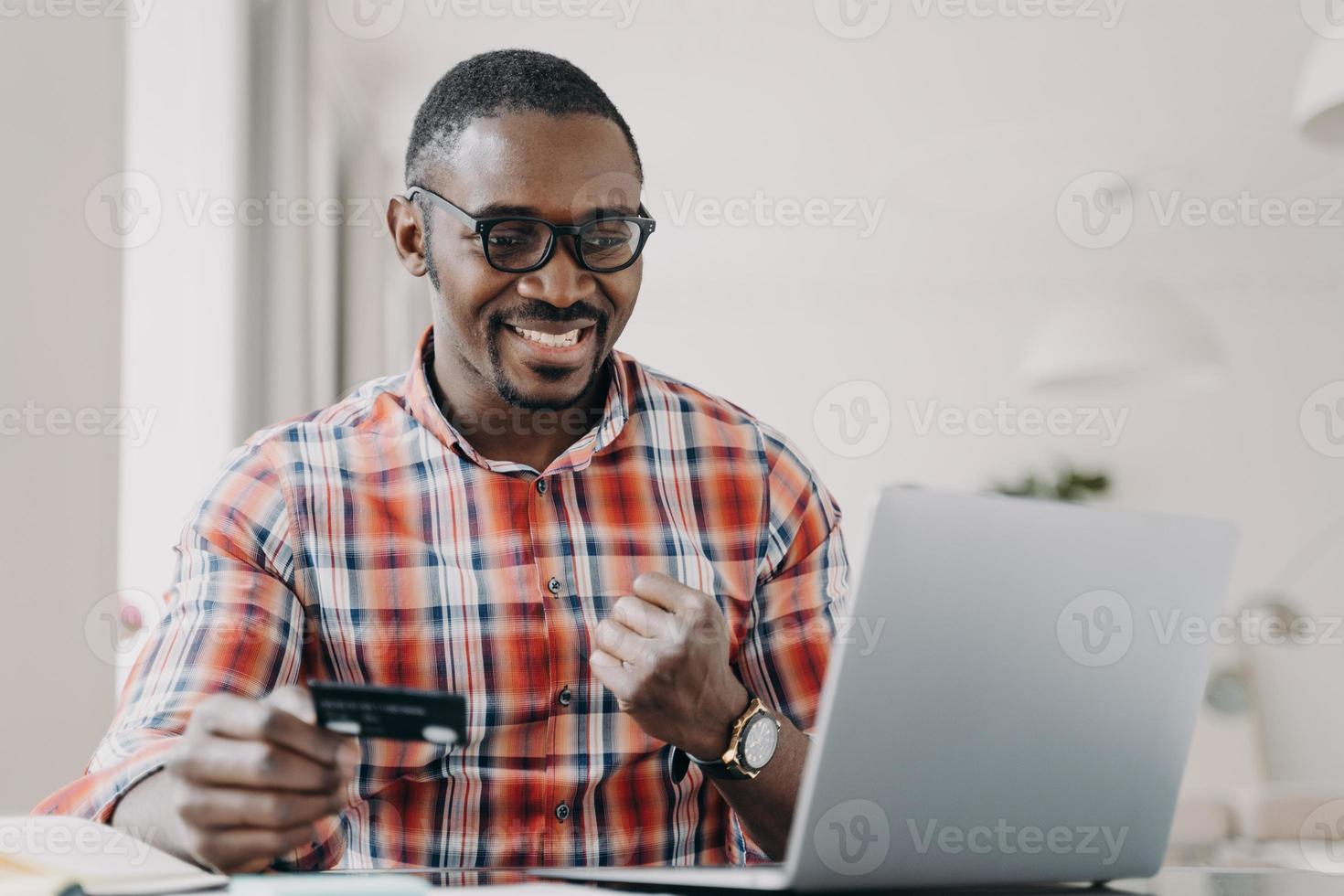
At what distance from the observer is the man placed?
1186 millimetres

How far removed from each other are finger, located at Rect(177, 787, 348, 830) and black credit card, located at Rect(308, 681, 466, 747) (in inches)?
3.5

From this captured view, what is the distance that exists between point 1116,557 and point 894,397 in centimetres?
562

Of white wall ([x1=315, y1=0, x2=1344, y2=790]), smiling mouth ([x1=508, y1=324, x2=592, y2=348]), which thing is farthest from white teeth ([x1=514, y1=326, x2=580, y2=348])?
white wall ([x1=315, y1=0, x2=1344, y2=790])

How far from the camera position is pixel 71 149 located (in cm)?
178

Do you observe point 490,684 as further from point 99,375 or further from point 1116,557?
point 99,375

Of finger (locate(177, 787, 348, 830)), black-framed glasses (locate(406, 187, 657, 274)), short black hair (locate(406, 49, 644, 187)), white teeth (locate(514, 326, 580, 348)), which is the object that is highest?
short black hair (locate(406, 49, 644, 187))

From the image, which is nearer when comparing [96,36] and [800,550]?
[800,550]

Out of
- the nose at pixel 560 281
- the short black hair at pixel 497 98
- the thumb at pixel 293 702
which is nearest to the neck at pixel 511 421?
the nose at pixel 560 281

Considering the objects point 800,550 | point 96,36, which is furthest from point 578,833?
point 96,36

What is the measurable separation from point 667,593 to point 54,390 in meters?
1.17

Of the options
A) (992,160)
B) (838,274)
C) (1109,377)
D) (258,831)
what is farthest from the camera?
(838,274)

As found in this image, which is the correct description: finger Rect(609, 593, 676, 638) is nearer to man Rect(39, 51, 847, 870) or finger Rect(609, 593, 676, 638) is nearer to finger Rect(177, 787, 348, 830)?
man Rect(39, 51, 847, 870)

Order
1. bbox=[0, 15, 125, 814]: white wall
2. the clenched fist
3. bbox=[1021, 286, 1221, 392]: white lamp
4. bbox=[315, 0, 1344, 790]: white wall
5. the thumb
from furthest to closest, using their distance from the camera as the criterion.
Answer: bbox=[315, 0, 1344, 790]: white wall < bbox=[1021, 286, 1221, 392]: white lamp < bbox=[0, 15, 125, 814]: white wall < the clenched fist < the thumb

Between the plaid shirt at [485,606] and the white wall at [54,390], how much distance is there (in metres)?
0.52
